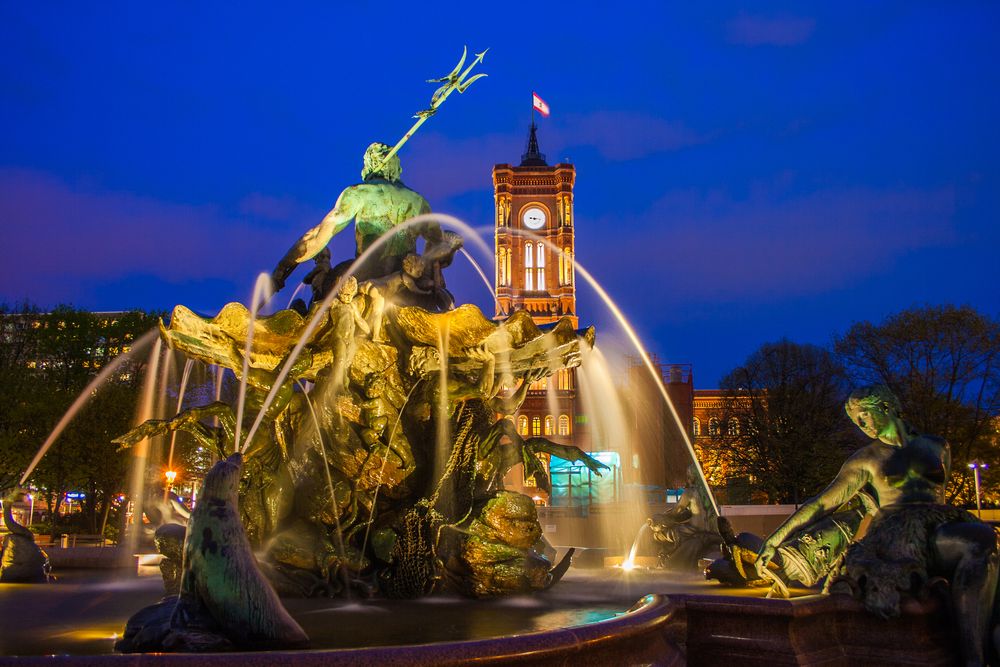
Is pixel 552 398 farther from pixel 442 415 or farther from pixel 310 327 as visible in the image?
pixel 310 327

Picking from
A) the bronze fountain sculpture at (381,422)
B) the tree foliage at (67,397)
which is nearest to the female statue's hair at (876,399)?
the bronze fountain sculpture at (381,422)

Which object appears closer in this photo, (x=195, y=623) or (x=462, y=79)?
(x=195, y=623)

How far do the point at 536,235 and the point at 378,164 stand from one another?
340ft

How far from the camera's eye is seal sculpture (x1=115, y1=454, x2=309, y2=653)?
453 cm

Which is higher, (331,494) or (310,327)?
(310,327)

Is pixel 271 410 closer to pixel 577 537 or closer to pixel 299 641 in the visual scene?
pixel 299 641

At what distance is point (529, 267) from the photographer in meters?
116

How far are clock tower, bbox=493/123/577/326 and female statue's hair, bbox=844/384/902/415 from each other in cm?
10442

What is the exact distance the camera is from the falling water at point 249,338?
9.00m

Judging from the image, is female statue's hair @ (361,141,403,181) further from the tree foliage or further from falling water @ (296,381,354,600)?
the tree foliage

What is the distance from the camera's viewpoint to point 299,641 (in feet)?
15.5

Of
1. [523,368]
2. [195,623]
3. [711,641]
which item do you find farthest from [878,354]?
[195,623]

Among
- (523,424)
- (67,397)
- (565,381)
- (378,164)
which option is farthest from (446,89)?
(565,381)

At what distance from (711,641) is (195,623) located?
3051mm
